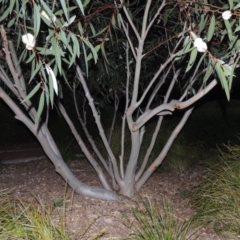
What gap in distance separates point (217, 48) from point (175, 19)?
0.66m

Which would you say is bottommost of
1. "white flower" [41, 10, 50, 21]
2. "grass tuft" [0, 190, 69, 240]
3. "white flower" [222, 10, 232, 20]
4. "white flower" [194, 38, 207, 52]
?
"grass tuft" [0, 190, 69, 240]

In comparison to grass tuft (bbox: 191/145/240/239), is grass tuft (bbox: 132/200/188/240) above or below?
above

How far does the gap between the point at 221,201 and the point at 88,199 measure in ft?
4.58

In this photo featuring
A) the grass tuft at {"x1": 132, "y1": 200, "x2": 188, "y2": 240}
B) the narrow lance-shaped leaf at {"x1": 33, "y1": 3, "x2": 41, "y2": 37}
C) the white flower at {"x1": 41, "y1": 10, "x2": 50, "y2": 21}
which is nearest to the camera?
the narrow lance-shaped leaf at {"x1": 33, "y1": 3, "x2": 41, "y2": 37}

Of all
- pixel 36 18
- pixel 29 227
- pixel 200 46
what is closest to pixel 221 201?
pixel 29 227

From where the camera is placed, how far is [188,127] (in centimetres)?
993

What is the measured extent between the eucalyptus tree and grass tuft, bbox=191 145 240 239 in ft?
2.30

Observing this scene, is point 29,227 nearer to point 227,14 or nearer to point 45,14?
point 45,14

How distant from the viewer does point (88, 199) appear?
5.71 m

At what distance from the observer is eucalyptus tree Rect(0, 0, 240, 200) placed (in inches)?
139

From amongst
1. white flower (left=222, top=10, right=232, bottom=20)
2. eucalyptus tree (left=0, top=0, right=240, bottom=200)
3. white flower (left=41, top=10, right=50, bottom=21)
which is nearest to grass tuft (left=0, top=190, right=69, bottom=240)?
eucalyptus tree (left=0, top=0, right=240, bottom=200)

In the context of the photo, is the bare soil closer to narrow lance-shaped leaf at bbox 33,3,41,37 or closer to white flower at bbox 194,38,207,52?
white flower at bbox 194,38,207,52

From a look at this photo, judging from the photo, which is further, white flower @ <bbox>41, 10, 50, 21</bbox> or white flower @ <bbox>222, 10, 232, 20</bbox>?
white flower @ <bbox>222, 10, 232, 20</bbox>

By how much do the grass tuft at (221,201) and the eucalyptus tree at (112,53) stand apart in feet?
2.30
